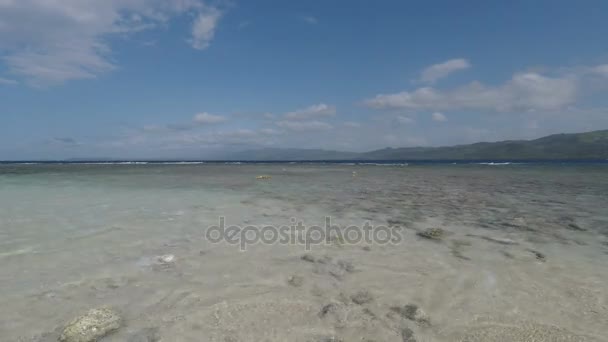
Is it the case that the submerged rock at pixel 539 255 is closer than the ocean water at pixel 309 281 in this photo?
No

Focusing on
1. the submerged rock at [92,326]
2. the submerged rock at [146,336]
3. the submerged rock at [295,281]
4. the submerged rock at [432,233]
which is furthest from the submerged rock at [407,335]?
the submerged rock at [432,233]

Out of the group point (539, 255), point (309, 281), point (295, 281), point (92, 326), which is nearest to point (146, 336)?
point (92, 326)

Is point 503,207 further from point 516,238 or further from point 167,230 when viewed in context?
point 167,230

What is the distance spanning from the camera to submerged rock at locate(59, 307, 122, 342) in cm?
376

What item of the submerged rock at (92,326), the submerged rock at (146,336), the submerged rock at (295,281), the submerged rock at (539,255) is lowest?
the submerged rock at (539,255)

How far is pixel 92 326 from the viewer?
3.91 metres

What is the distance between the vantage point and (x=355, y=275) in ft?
18.9

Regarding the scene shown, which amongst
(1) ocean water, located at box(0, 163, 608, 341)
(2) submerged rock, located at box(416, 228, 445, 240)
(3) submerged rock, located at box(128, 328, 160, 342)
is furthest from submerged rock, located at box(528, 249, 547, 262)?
(3) submerged rock, located at box(128, 328, 160, 342)

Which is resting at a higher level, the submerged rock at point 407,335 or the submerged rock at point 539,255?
the submerged rock at point 539,255

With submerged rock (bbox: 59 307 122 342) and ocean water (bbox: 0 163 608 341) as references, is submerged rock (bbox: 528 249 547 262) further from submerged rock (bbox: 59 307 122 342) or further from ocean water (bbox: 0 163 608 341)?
submerged rock (bbox: 59 307 122 342)

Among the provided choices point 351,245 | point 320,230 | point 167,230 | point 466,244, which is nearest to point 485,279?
point 466,244

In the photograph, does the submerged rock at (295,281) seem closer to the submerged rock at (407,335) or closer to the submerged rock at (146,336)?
the submerged rock at (407,335)

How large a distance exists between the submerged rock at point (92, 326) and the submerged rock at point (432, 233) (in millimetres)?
7159

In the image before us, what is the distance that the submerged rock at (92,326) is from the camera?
3.76 m
